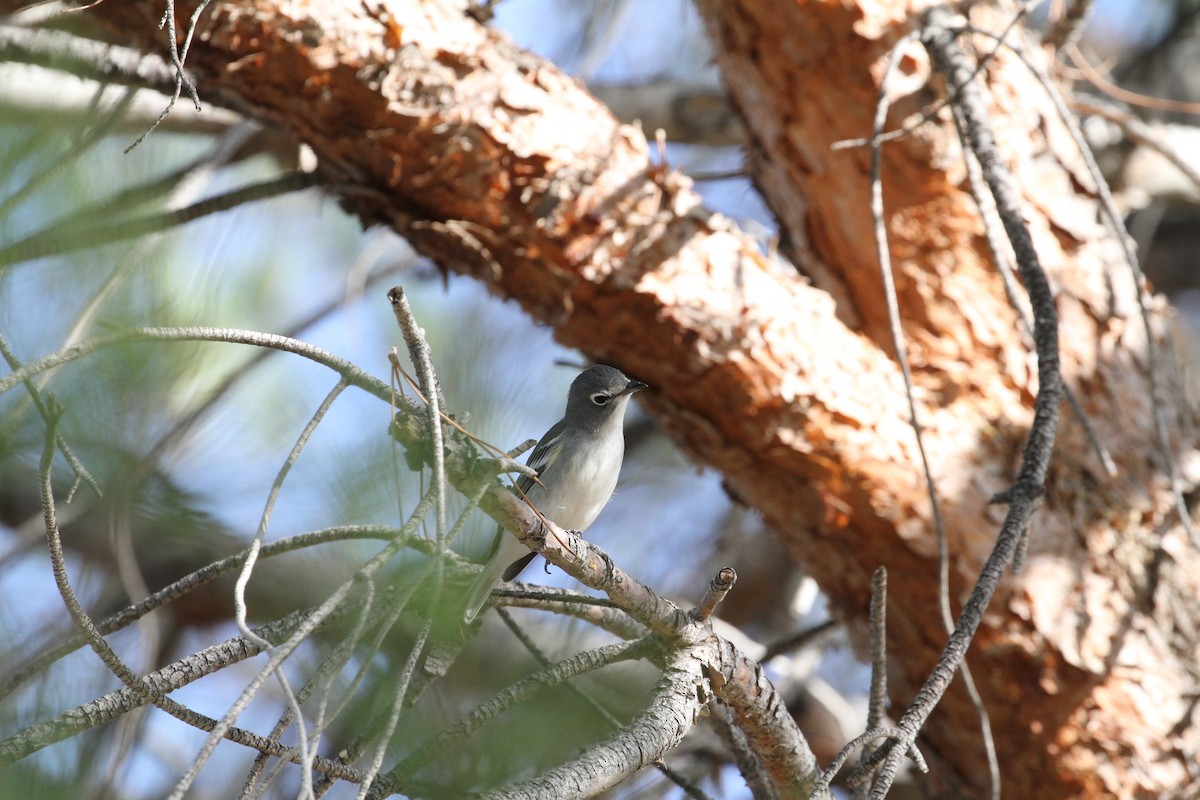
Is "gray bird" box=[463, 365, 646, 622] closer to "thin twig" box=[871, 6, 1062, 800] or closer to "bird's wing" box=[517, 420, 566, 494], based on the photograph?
"bird's wing" box=[517, 420, 566, 494]

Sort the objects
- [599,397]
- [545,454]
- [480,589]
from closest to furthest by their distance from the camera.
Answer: [480,589]
[599,397]
[545,454]

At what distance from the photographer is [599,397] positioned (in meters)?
3.39

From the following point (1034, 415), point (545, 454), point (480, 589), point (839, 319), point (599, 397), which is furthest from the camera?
point (545, 454)

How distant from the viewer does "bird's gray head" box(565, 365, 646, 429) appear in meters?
3.26

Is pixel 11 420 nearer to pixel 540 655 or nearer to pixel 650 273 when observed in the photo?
pixel 540 655

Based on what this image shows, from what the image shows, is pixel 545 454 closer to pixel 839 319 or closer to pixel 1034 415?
pixel 839 319

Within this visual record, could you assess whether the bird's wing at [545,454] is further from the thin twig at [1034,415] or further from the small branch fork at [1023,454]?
the thin twig at [1034,415]

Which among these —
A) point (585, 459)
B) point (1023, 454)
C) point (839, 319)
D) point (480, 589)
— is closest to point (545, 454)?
point (585, 459)

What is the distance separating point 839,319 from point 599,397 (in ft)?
2.58

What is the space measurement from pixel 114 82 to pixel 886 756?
2262 mm

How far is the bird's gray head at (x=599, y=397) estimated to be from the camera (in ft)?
10.7

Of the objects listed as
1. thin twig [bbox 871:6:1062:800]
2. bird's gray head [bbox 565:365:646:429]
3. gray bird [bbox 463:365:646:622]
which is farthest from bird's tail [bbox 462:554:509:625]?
bird's gray head [bbox 565:365:646:429]

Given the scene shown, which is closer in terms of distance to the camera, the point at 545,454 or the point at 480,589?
the point at 480,589

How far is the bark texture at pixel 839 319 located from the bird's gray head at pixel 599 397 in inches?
8.5
